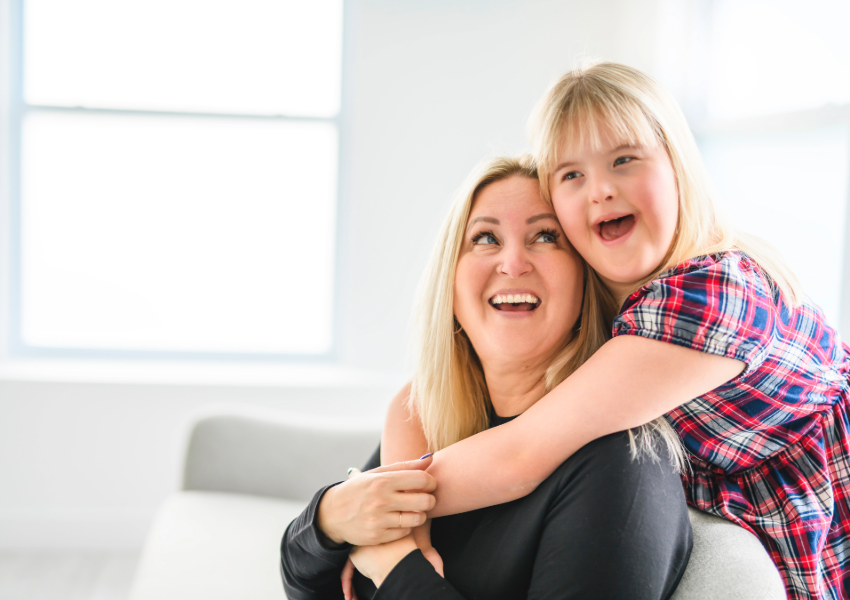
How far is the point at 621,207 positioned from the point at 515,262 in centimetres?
20

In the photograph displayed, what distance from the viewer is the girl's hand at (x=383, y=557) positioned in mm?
1038

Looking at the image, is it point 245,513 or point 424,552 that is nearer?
point 424,552

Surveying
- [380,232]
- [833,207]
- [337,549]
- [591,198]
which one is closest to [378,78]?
[380,232]

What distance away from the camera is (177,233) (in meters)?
3.27

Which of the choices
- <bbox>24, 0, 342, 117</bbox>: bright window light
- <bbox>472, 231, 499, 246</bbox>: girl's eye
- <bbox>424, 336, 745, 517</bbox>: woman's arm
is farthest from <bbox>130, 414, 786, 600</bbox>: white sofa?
<bbox>24, 0, 342, 117</bbox>: bright window light

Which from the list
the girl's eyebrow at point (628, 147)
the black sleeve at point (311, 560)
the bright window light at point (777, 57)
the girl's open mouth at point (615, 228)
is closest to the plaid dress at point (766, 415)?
the girl's open mouth at point (615, 228)

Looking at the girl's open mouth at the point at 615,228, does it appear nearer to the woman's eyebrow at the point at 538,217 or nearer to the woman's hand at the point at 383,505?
the woman's eyebrow at the point at 538,217

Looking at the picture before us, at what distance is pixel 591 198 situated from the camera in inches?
44.4

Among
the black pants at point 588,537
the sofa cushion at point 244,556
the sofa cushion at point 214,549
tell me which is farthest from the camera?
the sofa cushion at point 214,549

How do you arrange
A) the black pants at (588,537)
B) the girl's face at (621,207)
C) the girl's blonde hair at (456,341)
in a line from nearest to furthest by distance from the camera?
1. the black pants at (588,537)
2. the girl's face at (621,207)
3. the girl's blonde hair at (456,341)

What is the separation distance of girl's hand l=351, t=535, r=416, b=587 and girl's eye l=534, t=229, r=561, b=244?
0.57 m

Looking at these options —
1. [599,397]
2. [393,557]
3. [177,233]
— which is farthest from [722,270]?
[177,233]

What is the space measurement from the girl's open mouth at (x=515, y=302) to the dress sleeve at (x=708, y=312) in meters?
0.19

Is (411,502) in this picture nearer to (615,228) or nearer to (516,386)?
(516,386)
